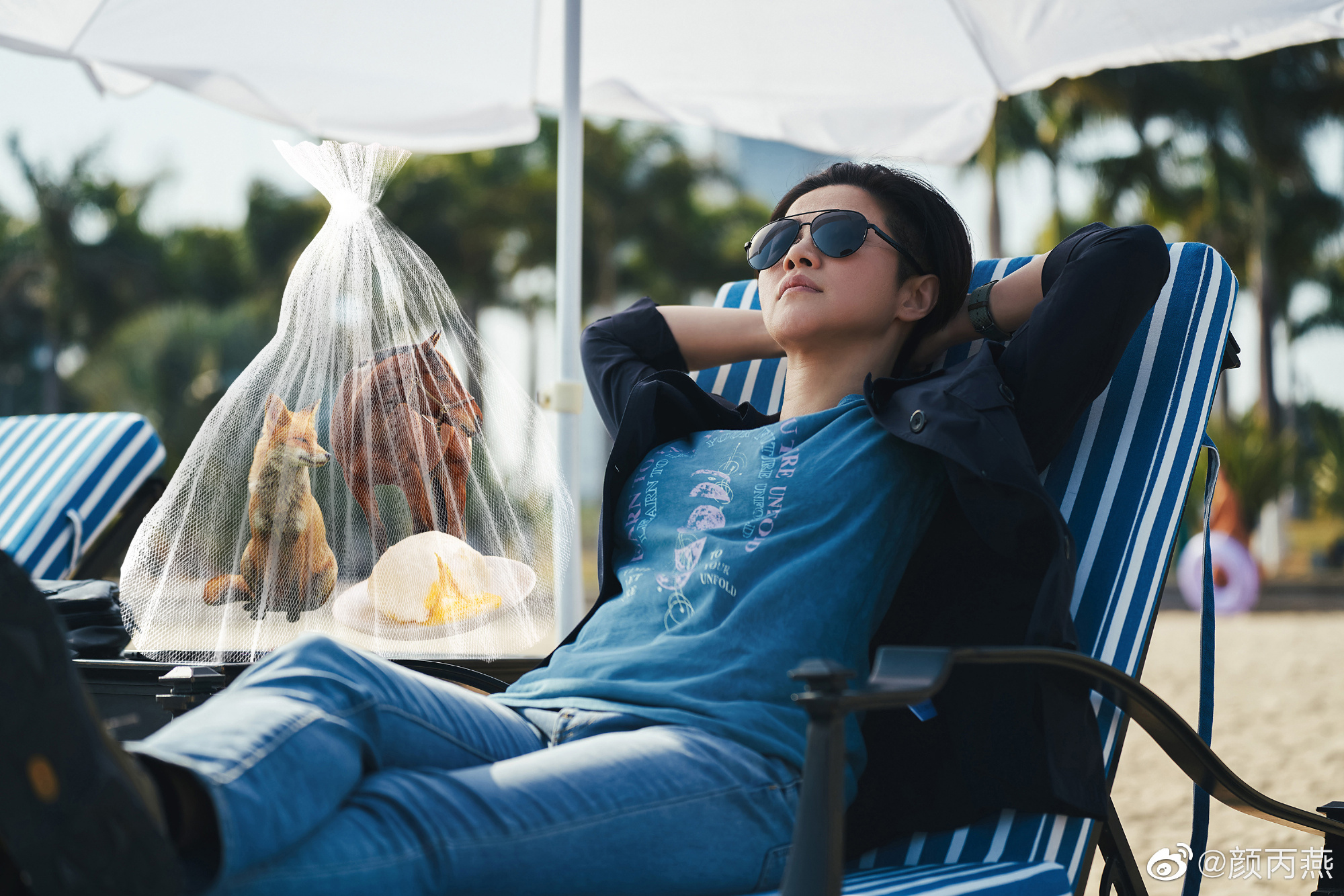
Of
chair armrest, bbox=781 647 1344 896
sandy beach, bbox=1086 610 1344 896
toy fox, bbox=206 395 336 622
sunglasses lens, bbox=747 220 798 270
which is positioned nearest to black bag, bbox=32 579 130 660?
toy fox, bbox=206 395 336 622

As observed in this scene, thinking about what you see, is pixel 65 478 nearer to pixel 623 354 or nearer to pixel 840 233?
pixel 623 354

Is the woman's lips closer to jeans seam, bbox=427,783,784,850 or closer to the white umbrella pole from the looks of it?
jeans seam, bbox=427,783,784,850

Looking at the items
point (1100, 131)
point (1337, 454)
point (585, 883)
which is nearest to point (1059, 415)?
point (585, 883)

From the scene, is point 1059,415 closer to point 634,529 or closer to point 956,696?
point 956,696

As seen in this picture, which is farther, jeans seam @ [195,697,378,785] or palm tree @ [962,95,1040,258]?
palm tree @ [962,95,1040,258]

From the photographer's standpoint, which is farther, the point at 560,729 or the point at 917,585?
the point at 917,585

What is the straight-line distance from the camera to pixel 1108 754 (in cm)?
186

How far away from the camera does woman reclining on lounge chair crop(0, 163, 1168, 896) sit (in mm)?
1166

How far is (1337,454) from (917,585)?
19.6m

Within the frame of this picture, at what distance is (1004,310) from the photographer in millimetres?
2160

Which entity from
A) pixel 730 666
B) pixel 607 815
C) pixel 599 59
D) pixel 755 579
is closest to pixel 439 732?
pixel 607 815

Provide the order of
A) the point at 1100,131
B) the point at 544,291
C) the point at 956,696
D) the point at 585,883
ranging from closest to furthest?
the point at 585,883 < the point at 956,696 < the point at 1100,131 < the point at 544,291

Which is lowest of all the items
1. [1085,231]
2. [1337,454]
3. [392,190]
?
[1337,454]

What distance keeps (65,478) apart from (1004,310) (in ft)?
9.64
